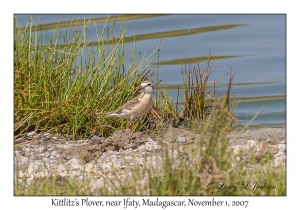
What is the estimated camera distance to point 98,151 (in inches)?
312

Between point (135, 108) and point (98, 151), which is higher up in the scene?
point (135, 108)

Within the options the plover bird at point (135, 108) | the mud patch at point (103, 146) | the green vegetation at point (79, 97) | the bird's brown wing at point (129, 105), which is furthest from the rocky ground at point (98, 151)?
the bird's brown wing at point (129, 105)

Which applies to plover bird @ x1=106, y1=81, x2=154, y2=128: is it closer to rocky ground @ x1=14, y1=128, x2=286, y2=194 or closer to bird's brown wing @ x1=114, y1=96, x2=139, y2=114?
bird's brown wing @ x1=114, y1=96, x2=139, y2=114

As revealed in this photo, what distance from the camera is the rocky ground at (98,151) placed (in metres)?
7.23

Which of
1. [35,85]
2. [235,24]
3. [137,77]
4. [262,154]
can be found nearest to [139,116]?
[137,77]

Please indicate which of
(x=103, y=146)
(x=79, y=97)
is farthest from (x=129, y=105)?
(x=103, y=146)

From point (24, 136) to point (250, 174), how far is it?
3587 millimetres

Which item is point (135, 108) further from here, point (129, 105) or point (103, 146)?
point (103, 146)

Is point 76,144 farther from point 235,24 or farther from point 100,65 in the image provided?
point 235,24

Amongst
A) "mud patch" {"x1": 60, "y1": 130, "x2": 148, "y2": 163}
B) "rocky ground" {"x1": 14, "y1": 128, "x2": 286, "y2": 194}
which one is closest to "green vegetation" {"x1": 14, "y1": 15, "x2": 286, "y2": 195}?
"rocky ground" {"x1": 14, "y1": 128, "x2": 286, "y2": 194}

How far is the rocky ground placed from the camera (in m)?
7.23

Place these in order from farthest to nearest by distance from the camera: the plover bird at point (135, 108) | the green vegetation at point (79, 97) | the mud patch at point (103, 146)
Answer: the plover bird at point (135, 108)
the mud patch at point (103, 146)
the green vegetation at point (79, 97)

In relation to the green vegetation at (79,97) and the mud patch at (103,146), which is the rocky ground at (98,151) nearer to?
the mud patch at (103,146)

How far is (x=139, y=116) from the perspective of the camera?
29.9 ft
